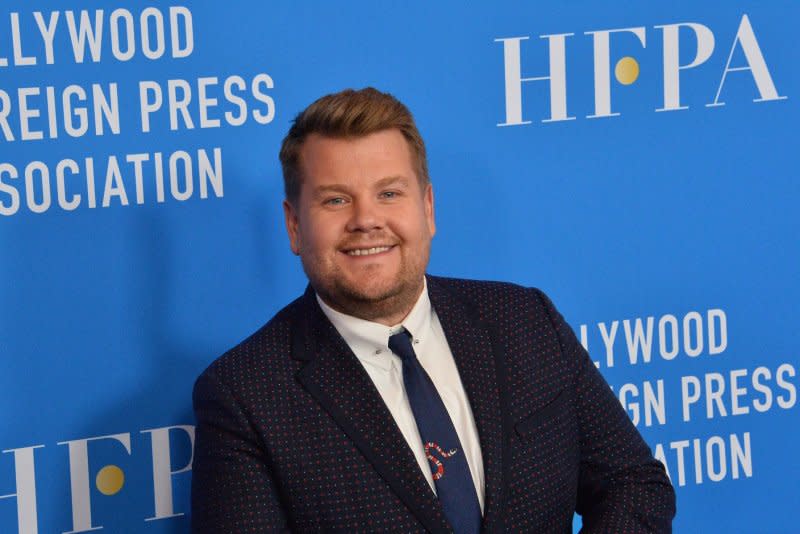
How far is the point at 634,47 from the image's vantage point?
240cm

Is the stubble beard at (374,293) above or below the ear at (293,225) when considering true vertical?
below

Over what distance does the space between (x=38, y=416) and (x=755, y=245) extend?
137 centimetres

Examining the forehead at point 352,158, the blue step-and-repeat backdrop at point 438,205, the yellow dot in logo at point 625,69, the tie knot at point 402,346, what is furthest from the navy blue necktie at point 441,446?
the yellow dot in logo at point 625,69

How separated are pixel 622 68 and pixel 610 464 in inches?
30.9

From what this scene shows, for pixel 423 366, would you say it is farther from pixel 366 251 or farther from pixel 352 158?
pixel 352 158

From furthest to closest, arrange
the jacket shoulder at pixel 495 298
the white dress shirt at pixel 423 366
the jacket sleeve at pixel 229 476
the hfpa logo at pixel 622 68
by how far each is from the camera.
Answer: the hfpa logo at pixel 622 68 < the jacket shoulder at pixel 495 298 < the white dress shirt at pixel 423 366 < the jacket sleeve at pixel 229 476

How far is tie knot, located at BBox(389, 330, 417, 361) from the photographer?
1.91 meters

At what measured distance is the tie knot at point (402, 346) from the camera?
1.91 m

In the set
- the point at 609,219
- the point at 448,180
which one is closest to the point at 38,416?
the point at 448,180

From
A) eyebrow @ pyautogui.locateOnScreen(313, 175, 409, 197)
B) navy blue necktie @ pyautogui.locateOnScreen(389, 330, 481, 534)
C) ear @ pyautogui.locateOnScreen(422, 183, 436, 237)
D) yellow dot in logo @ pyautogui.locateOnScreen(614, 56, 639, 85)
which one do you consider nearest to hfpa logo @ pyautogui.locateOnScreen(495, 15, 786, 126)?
yellow dot in logo @ pyautogui.locateOnScreen(614, 56, 639, 85)

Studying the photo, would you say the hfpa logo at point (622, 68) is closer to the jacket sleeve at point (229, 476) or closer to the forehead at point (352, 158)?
the forehead at point (352, 158)

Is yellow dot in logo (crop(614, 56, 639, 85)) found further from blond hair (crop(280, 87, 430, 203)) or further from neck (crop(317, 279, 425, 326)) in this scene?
neck (crop(317, 279, 425, 326))

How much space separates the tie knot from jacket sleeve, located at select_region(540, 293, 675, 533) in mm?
247

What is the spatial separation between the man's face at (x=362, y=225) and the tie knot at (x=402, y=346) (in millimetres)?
30
